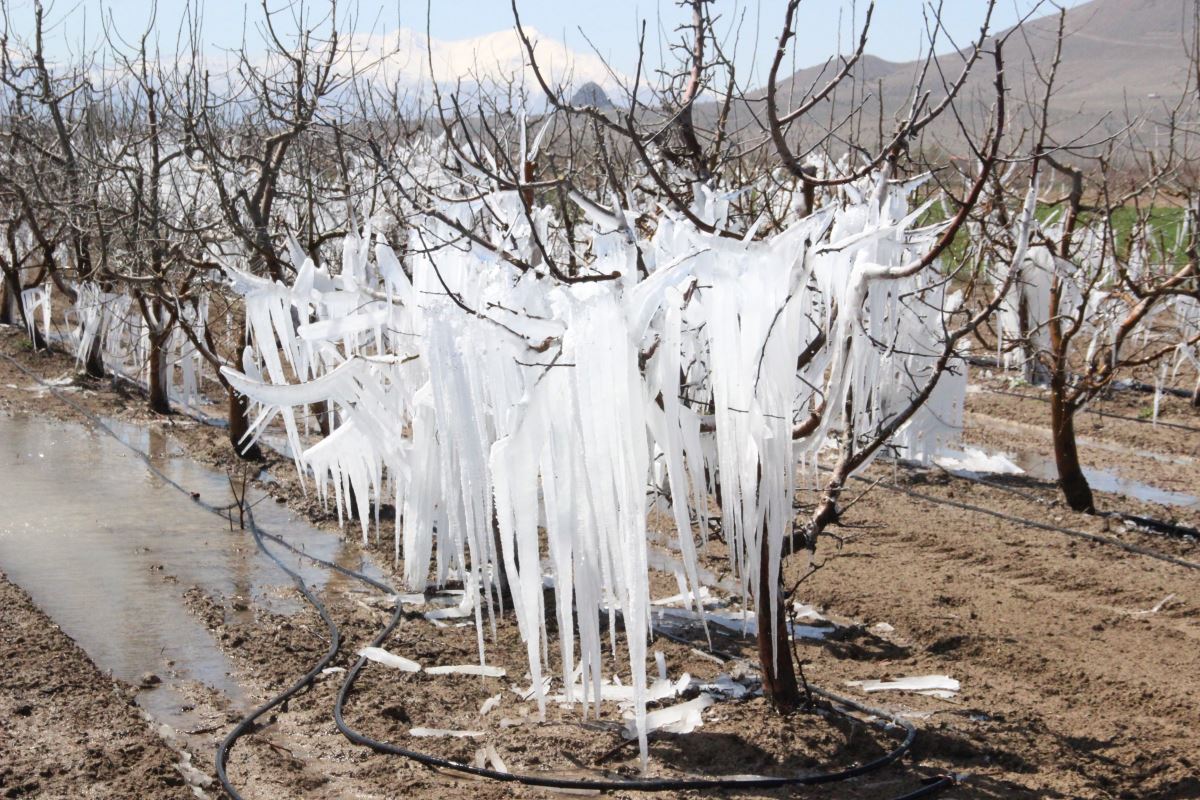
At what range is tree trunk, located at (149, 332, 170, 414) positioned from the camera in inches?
487

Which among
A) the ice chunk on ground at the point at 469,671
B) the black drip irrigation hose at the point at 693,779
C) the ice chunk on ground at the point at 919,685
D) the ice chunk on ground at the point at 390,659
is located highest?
the black drip irrigation hose at the point at 693,779

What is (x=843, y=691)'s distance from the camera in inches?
212

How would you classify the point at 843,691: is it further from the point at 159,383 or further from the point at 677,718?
the point at 159,383

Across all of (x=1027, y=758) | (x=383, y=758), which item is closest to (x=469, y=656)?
(x=383, y=758)

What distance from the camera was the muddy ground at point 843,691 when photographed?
4582 millimetres

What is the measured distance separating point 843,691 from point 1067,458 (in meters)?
4.11

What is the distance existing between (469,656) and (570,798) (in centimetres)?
169

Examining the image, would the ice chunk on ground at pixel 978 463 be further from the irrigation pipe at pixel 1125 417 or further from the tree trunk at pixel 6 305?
the tree trunk at pixel 6 305

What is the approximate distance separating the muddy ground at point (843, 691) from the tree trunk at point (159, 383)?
539 cm

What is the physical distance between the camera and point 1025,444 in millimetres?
11461

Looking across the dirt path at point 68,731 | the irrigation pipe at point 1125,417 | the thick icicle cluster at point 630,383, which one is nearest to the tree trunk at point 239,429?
the dirt path at point 68,731

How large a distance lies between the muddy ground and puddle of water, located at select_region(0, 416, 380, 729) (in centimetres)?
16

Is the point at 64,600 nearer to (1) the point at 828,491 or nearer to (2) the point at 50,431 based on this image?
(1) the point at 828,491

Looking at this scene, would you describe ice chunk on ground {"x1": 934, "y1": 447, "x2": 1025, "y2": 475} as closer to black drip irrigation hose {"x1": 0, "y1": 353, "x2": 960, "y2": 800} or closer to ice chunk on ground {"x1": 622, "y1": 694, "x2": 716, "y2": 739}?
black drip irrigation hose {"x1": 0, "y1": 353, "x2": 960, "y2": 800}
